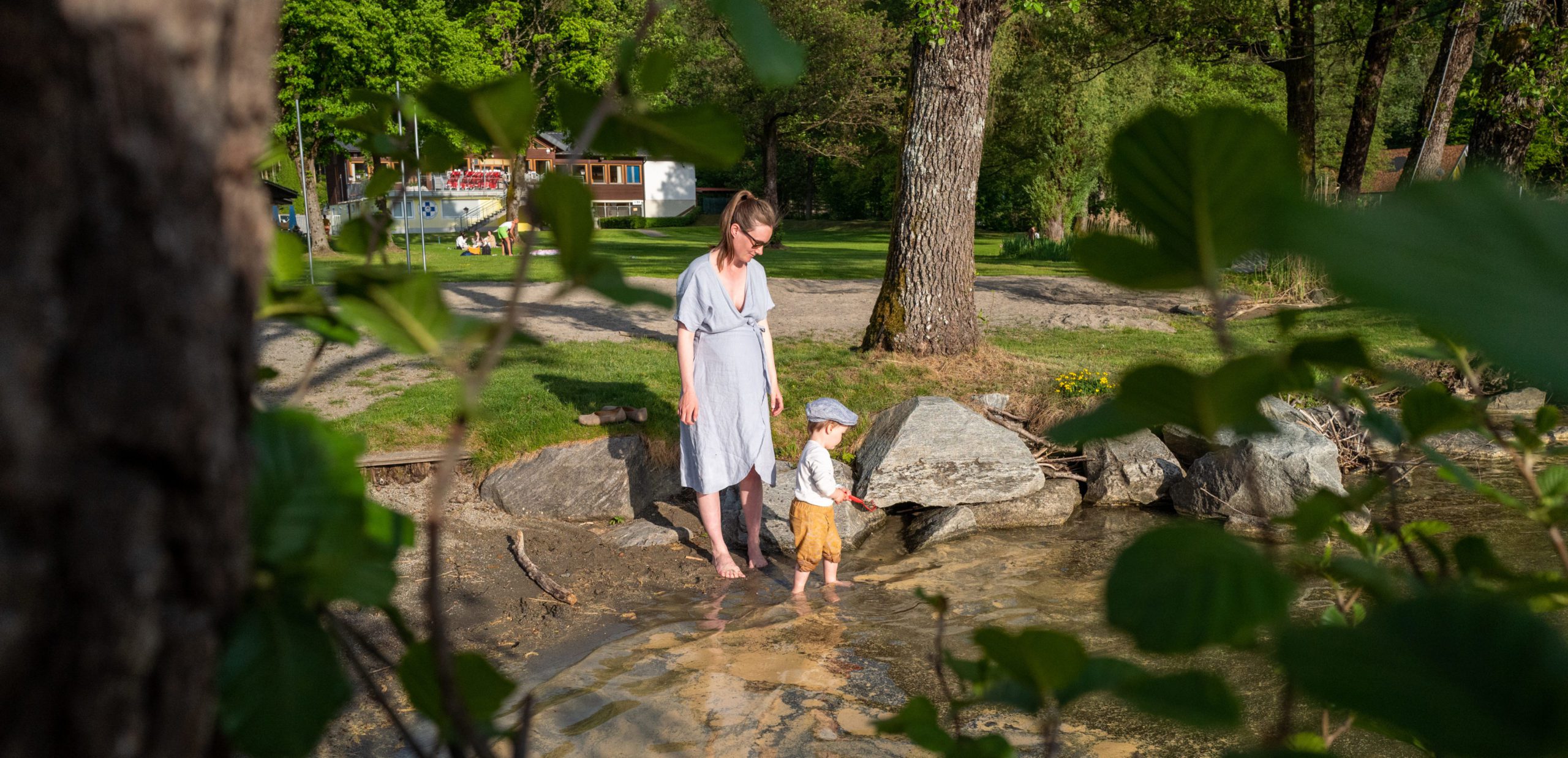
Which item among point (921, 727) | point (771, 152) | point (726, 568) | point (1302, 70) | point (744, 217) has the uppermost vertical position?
point (1302, 70)

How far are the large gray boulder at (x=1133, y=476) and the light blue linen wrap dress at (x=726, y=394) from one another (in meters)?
2.61

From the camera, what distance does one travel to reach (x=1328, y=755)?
57cm

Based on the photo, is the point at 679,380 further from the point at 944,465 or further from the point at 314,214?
the point at 314,214

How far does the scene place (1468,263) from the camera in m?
0.28

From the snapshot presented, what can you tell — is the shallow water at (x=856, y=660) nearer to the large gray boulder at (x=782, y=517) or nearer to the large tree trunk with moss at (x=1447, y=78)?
the large gray boulder at (x=782, y=517)

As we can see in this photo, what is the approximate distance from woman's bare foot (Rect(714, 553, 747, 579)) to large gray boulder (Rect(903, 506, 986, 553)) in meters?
1.14

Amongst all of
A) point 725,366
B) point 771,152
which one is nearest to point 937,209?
point 725,366

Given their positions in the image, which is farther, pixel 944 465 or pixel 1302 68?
pixel 1302 68

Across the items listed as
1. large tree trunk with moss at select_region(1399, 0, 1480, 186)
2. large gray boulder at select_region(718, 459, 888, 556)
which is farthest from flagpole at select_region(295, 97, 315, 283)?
large tree trunk with moss at select_region(1399, 0, 1480, 186)

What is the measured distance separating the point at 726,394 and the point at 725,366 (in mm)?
160

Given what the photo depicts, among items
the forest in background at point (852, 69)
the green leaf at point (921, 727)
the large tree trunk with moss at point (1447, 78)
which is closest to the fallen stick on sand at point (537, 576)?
the green leaf at point (921, 727)

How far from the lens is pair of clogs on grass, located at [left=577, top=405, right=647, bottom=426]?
658 cm

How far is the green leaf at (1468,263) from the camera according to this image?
27 cm

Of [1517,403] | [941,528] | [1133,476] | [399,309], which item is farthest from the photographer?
[1517,403]
